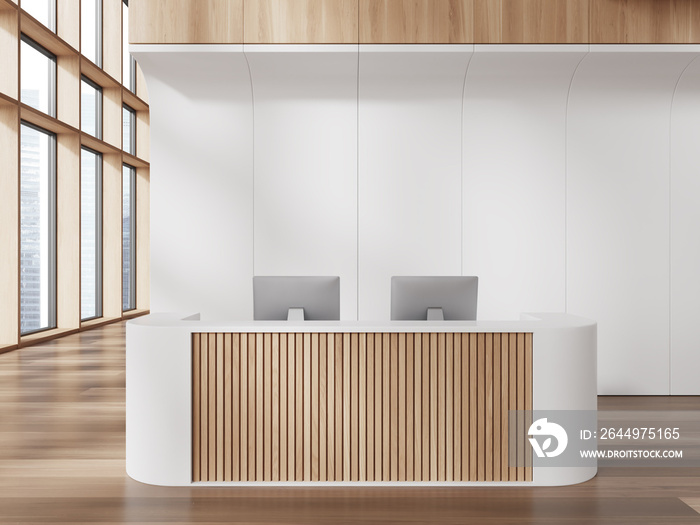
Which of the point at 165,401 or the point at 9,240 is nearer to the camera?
the point at 165,401

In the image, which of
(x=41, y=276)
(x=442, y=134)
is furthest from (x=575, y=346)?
(x=41, y=276)

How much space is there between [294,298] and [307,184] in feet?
6.23

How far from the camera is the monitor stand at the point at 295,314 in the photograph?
3336mm

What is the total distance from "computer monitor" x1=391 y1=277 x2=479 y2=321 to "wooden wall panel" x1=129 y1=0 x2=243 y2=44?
2.60 m

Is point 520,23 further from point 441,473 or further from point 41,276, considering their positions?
point 41,276

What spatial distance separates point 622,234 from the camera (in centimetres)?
501

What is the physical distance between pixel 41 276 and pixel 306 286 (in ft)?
20.7

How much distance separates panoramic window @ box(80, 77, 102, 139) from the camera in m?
9.37

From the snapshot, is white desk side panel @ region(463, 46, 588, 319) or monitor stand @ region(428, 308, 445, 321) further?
white desk side panel @ region(463, 46, 588, 319)

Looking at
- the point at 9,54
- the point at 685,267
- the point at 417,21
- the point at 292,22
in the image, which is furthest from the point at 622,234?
A: the point at 9,54

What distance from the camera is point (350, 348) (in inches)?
120

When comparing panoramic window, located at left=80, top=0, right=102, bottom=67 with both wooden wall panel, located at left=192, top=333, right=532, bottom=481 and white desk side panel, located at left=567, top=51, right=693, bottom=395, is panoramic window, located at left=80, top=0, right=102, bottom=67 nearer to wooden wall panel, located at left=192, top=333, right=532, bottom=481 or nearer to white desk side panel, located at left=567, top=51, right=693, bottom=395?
white desk side panel, located at left=567, top=51, right=693, bottom=395

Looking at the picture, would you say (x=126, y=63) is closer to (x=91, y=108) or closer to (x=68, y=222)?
(x=91, y=108)

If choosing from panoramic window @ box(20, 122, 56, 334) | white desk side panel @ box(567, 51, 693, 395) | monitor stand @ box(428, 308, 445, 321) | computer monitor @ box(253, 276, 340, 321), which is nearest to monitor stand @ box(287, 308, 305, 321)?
computer monitor @ box(253, 276, 340, 321)
